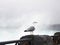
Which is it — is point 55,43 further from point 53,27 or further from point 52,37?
point 53,27

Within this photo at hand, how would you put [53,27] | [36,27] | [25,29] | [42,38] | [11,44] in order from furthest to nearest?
[53,27] < [36,27] < [25,29] < [42,38] < [11,44]

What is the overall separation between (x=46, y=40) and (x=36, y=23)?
0.54 meters

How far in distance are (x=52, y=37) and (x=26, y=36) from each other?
1.69 feet

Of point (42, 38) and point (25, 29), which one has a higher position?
point (25, 29)

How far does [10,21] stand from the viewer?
2.68 m

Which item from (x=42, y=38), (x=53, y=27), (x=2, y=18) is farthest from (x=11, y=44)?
(x=53, y=27)

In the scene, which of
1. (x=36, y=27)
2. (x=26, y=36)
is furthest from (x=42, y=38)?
(x=36, y=27)

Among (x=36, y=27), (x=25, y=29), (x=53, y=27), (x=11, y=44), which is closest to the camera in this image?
(x=11, y=44)

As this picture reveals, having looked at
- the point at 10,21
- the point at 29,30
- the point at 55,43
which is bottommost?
the point at 55,43

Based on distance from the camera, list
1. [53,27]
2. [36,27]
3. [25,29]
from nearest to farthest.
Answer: [25,29] → [36,27] → [53,27]

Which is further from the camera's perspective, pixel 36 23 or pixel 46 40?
pixel 36 23

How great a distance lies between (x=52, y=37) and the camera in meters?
2.57

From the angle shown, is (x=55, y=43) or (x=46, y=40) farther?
(x=55, y=43)

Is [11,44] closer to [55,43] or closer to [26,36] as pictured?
[26,36]
